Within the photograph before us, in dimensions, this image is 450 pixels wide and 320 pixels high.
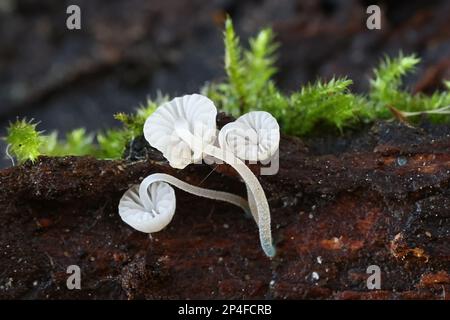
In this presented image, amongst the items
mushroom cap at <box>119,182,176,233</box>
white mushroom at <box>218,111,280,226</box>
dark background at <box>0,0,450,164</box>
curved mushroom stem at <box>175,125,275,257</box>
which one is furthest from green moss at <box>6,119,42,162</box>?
dark background at <box>0,0,450,164</box>

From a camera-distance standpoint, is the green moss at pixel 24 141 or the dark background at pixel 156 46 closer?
the green moss at pixel 24 141

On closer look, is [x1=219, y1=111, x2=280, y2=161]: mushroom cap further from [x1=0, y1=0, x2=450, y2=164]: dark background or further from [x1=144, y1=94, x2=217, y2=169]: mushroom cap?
[x1=0, y1=0, x2=450, y2=164]: dark background

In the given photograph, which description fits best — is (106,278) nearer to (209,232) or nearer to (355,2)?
(209,232)

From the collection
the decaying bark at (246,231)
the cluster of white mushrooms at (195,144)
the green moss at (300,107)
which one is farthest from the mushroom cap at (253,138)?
the green moss at (300,107)

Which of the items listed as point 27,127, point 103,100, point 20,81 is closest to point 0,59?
point 20,81

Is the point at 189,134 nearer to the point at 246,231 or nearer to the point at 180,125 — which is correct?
the point at 180,125

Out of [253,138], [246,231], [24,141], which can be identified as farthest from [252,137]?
[24,141]

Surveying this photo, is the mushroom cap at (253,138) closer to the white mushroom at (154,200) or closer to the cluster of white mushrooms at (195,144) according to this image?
the cluster of white mushrooms at (195,144)
